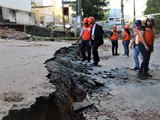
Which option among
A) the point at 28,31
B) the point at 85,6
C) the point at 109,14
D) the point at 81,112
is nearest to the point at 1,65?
the point at 81,112

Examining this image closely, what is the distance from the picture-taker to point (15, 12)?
2784 cm

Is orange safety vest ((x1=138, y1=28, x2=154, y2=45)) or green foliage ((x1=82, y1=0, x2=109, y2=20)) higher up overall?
green foliage ((x1=82, y1=0, x2=109, y2=20))

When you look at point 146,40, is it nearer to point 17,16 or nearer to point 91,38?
point 91,38

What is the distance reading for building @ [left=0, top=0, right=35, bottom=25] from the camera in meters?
25.2

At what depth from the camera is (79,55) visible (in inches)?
554

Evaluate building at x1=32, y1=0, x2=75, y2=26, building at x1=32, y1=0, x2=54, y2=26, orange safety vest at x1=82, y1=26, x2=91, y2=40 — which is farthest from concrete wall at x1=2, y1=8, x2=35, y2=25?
building at x1=32, y1=0, x2=54, y2=26

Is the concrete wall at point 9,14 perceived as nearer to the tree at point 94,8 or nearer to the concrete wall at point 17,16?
the concrete wall at point 17,16

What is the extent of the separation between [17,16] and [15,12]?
71 cm

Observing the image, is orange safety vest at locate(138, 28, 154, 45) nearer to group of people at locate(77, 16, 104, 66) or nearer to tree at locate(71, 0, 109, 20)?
group of people at locate(77, 16, 104, 66)

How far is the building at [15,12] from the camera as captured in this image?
25.2 m

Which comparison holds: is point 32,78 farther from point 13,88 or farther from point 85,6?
point 85,6

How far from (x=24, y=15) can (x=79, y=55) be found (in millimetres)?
17455

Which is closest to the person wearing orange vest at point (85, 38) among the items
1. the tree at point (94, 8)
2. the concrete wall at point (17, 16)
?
the concrete wall at point (17, 16)

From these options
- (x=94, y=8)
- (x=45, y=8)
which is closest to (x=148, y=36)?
(x=94, y=8)
